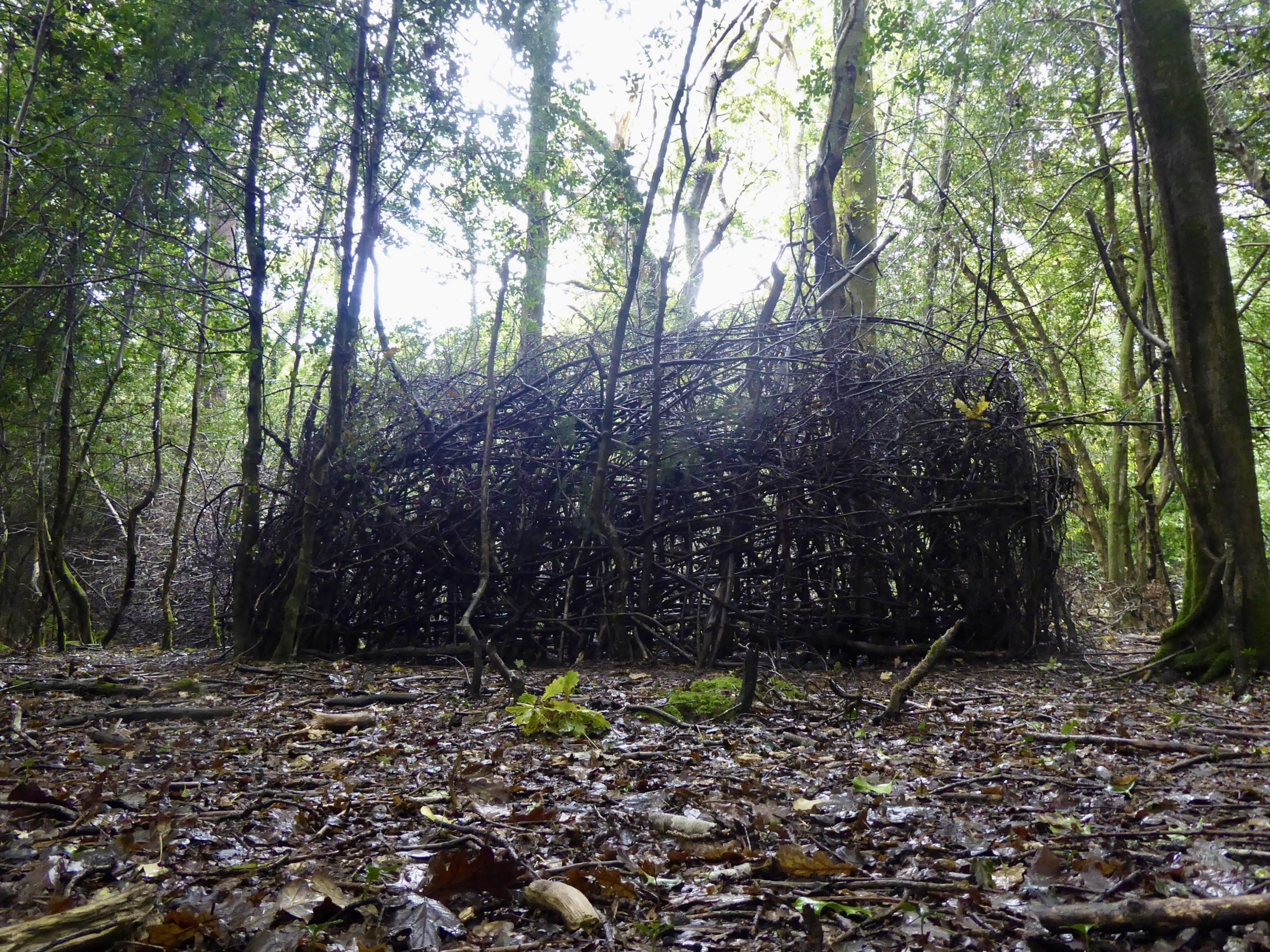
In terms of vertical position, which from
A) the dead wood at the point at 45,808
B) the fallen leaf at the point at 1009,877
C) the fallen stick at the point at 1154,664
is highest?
the fallen stick at the point at 1154,664

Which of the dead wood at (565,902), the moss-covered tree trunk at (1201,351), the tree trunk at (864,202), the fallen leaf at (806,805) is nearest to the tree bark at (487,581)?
the fallen leaf at (806,805)

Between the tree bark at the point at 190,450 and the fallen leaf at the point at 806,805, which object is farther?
the tree bark at the point at 190,450

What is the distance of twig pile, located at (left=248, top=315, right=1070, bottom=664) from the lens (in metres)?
5.11

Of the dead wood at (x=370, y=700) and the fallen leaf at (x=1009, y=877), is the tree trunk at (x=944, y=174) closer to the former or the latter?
the dead wood at (x=370, y=700)

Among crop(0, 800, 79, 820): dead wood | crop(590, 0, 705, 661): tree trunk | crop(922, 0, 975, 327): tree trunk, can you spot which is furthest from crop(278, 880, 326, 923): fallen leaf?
crop(922, 0, 975, 327): tree trunk

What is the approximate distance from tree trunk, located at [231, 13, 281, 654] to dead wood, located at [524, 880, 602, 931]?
4248 millimetres

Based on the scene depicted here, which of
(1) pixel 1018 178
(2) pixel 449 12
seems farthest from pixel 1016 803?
(1) pixel 1018 178

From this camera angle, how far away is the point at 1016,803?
2234 mm

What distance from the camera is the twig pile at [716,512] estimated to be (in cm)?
511

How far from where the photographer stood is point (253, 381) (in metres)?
5.27

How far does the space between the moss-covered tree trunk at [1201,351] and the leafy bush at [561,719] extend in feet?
10.5

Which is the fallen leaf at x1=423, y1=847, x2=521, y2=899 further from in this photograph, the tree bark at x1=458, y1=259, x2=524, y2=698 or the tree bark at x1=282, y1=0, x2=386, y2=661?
the tree bark at x1=282, y1=0, x2=386, y2=661

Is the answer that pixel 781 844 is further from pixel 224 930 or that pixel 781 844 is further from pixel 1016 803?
pixel 224 930

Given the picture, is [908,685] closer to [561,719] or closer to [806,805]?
[806,805]
